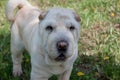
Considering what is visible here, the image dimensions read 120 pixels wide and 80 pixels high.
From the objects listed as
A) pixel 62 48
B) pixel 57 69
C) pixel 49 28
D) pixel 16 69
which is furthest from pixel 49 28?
pixel 16 69

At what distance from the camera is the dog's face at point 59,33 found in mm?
3541

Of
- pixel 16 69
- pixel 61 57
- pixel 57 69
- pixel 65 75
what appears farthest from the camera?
pixel 16 69

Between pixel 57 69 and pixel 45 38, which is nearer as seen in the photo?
pixel 45 38

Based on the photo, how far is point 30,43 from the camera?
13.9 ft

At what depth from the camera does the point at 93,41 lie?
558 cm

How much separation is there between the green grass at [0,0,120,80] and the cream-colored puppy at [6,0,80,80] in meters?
0.41

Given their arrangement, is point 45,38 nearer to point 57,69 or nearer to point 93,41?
point 57,69

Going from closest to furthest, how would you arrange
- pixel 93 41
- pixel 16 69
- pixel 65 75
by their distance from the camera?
pixel 65 75 → pixel 16 69 → pixel 93 41

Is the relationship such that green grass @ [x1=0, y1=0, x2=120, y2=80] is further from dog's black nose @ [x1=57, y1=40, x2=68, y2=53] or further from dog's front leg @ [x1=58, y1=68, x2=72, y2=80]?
dog's black nose @ [x1=57, y1=40, x2=68, y2=53]

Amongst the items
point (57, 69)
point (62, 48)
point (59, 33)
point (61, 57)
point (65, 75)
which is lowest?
point (65, 75)

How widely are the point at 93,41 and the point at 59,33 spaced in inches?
81.7

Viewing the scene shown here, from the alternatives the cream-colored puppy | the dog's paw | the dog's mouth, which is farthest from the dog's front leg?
the dog's paw

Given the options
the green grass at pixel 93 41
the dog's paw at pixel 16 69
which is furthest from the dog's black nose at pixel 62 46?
the dog's paw at pixel 16 69

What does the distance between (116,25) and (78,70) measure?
136 centimetres
